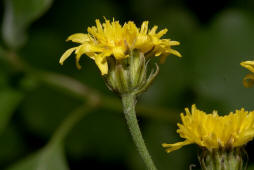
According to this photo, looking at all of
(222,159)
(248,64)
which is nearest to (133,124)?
(222,159)

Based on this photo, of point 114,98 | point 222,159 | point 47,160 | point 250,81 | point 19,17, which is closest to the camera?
point 222,159

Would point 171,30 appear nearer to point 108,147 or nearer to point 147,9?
point 147,9

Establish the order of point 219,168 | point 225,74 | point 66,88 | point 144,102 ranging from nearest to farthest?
point 219,168
point 66,88
point 225,74
point 144,102

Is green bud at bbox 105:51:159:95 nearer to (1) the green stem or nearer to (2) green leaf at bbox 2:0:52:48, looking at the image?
(1) the green stem

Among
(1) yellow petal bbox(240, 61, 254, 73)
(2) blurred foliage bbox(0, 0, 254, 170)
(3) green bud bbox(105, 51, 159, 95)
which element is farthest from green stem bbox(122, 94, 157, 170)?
(2) blurred foliage bbox(0, 0, 254, 170)

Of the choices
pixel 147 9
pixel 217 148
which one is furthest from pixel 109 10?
pixel 217 148

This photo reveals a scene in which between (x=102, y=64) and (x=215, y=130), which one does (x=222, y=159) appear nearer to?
(x=215, y=130)
